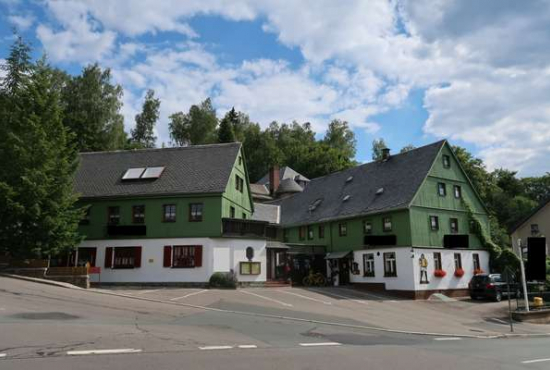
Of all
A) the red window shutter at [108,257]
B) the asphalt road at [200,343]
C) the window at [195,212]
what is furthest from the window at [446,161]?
the red window shutter at [108,257]

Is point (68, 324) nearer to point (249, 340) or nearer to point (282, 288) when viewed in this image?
point (249, 340)

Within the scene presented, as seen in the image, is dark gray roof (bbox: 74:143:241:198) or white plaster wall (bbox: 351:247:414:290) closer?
dark gray roof (bbox: 74:143:241:198)

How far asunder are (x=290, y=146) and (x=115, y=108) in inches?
1490

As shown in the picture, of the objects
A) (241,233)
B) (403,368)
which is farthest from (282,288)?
(403,368)

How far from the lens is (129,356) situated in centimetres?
940

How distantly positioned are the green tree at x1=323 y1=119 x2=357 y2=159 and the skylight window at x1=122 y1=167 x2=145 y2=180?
188ft

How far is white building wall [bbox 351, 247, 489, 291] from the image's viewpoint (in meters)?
31.2

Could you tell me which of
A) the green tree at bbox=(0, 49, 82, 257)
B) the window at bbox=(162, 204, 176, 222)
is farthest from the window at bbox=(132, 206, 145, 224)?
the green tree at bbox=(0, 49, 82, 257)

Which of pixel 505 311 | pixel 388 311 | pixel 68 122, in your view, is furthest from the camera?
pixel 68 122

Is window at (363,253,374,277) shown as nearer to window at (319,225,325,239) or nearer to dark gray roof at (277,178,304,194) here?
window at (319,225,325,239)

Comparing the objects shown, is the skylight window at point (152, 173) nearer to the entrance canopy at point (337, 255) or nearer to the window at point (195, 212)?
the window at point (195, 212)

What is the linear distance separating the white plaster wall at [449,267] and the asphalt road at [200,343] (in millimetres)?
15554

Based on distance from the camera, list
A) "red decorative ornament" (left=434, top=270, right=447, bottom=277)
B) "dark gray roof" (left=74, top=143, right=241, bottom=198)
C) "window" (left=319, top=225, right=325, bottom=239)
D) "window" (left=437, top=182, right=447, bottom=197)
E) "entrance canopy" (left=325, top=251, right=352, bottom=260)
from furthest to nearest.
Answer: "window" (left=319, top=225, right=325, bottom=239) < "entrance canopy" (left=325, top=251, right=352, bottom=260) < "window" (left=437, top=182, right=447, bottom=197) < "red decorative ornament" (left=434, top=270, right=447, bottom=277) < "dark gray roof" (left=74, top=143, right=241, bottom=198)

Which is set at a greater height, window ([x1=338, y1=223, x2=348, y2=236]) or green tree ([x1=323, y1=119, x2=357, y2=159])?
green tree ([x1=323, y1=119, x2=357, y2=159])
